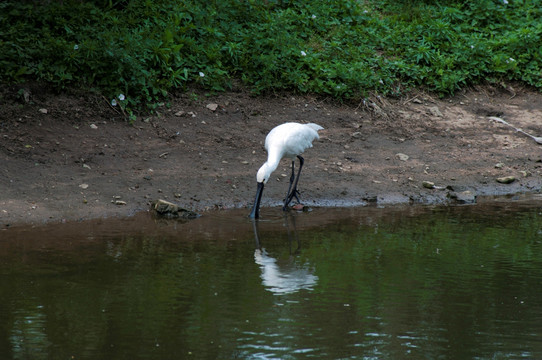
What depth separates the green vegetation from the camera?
9.28 metres

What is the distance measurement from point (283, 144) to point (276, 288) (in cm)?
283

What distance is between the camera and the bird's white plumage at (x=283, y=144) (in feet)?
25.5

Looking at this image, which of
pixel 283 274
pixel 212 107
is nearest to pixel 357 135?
pixel 212 107

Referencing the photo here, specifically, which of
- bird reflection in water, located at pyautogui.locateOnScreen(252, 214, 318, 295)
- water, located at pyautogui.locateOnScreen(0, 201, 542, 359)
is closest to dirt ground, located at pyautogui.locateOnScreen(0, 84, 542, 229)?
A: water, located at pyautogui.locateOnScreen(0, 201, 542, 359)

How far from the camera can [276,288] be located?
17.5 ft

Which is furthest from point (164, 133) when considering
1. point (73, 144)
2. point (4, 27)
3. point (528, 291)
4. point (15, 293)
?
point (528, 291)

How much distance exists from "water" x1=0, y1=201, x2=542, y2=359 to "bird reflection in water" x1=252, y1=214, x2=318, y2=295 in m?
0.02

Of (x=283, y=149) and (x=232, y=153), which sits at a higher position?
(x=283, y=149)

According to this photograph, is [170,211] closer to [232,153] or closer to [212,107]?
[232,153]

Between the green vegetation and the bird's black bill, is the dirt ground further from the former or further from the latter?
the bird's black bill

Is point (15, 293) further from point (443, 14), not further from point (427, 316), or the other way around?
point (443, 14)

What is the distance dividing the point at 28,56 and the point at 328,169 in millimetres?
3888

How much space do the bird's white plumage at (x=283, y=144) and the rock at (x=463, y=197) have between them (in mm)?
1753

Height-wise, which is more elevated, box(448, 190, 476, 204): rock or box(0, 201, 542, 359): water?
box(0, 201, 542, 359): water
